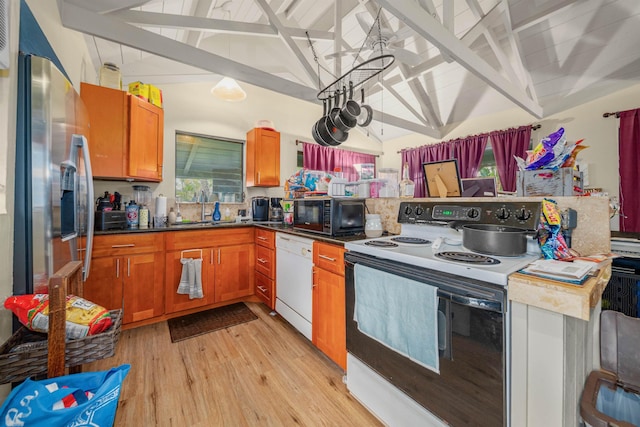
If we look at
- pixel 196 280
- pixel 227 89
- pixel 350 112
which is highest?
pixel 227 89

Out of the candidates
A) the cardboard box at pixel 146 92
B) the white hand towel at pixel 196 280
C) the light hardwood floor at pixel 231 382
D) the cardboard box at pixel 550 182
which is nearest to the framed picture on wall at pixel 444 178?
the cardboard box at pixel 550 182

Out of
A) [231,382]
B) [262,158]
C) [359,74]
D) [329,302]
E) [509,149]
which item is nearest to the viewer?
[231,382]

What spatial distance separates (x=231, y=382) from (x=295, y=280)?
832 millimetres

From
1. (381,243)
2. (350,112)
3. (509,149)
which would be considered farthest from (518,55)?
(381,243)

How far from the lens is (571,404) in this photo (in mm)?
804

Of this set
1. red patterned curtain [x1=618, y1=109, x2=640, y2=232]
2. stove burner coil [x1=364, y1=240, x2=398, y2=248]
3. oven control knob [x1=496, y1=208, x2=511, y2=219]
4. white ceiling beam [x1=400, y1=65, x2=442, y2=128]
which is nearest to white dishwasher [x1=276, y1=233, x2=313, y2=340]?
stove burner coil [x1=364, y1=240, x2=398, y2=248]

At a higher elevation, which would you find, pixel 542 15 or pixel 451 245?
pixel 542 15

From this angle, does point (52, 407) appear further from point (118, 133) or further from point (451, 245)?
point (118, 133)

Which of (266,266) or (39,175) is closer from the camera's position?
(39,175)

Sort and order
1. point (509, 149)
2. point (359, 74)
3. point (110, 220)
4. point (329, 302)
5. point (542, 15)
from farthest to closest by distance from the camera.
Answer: point (509, 149)
point (542, 15)
point (359, 74)
point (110, 220)
point (329, 302)

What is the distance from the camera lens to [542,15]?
Result: 2637mm

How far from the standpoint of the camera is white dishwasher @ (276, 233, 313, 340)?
201 centimetres

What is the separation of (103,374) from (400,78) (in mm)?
4694

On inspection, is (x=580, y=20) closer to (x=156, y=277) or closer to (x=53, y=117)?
(x=53, y=117)
